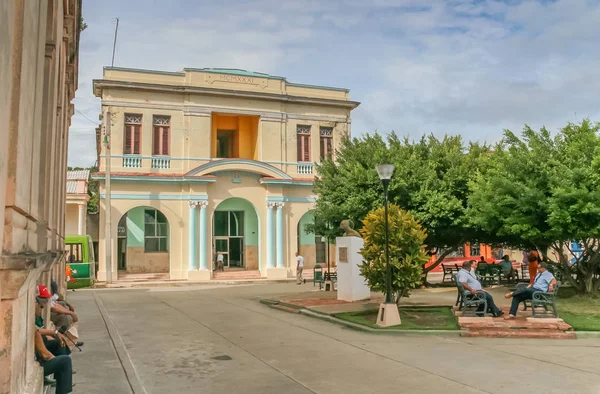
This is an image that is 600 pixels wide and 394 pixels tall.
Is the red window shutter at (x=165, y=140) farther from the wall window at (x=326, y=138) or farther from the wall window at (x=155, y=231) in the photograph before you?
the wall window at (x=326, y=138)

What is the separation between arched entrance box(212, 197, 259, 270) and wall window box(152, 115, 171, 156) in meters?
5.03

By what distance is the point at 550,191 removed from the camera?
15281mm

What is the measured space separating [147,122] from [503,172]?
69.1ft

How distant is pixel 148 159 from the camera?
3150cm

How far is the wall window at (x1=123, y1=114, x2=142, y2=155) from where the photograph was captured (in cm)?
3133

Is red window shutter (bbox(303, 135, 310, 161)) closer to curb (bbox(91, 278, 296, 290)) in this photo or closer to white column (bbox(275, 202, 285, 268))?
white column (bbox(275, 202, 285, 268))

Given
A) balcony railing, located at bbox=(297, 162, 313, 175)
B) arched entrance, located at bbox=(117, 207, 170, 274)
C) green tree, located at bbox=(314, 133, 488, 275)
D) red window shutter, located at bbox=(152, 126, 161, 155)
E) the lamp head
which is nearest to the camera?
the lamp head

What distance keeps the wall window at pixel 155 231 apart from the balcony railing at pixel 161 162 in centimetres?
283

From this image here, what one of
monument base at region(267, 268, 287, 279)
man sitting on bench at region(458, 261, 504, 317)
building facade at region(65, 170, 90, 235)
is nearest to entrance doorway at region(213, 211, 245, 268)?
monument base at region(267, 268, 287, 279)

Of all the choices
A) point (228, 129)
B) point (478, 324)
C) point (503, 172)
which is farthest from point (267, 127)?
point (478, 324)

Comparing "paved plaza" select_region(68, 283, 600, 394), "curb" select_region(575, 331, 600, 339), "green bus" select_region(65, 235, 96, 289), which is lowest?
"paved plaza" select_region(68, 283, 600, 394)

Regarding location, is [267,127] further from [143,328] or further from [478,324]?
[478,324]

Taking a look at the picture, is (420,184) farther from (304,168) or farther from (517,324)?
(304,168)

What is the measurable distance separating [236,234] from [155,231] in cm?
501
